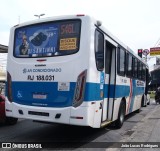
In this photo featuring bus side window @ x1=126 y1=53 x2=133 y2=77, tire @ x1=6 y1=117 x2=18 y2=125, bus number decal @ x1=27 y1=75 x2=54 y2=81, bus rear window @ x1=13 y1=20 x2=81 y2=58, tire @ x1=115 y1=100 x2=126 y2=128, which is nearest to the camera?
bus rear window @ x1=13 y1=20 x2=81 y2=58

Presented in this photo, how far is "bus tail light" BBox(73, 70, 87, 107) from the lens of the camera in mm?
7203

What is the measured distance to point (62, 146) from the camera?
7602 millimetres

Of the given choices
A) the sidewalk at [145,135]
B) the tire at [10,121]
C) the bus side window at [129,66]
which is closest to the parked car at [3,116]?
the tire at [10,121]

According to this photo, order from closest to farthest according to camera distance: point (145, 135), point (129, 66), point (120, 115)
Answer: point (145, 135), point (120, 115), point (129, 66)

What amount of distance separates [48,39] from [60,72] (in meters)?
1.01

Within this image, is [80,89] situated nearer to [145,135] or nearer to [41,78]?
[41,78]

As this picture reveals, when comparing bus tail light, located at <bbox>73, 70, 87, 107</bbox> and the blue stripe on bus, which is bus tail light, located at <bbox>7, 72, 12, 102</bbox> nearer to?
the blue stripe on bus

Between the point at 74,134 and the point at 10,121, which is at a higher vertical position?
the point at 10,121

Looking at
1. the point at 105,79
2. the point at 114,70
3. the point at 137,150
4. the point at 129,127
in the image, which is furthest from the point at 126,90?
the point at 137,150

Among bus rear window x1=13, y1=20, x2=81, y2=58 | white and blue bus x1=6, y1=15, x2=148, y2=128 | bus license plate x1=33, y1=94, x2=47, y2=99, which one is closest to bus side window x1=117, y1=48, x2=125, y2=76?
white and blue bus x1=6, y1=15, x2=148, y2=128

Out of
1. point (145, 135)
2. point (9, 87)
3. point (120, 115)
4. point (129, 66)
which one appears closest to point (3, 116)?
point (9, 87)

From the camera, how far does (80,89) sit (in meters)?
7.22

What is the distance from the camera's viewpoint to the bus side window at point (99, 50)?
25.4 ft

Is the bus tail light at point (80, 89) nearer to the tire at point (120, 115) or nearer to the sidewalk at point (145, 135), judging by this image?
the sidewalk at point (145, 135)
